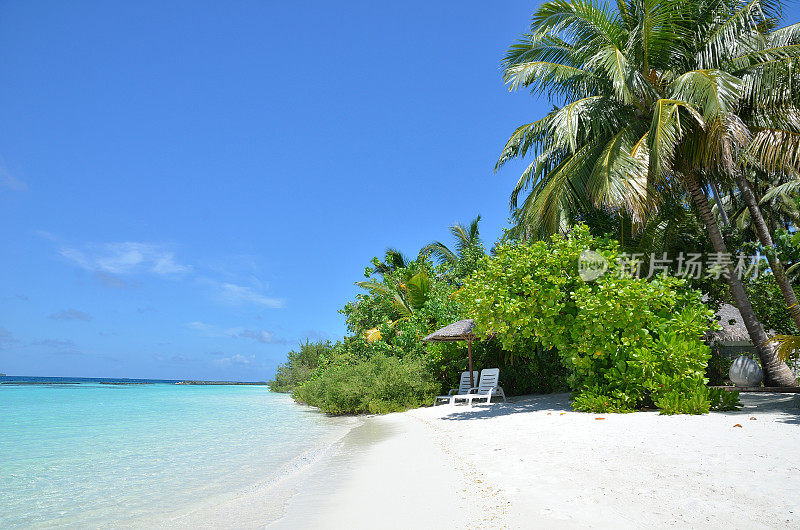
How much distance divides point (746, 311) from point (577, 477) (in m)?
7.94

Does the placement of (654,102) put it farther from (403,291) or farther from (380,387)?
(403,291)

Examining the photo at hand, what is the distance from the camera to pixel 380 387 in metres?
A: 14.0

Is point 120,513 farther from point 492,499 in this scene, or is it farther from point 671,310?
point 671,310

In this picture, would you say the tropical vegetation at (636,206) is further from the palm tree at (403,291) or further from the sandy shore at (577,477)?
the palm tree at (403,291)

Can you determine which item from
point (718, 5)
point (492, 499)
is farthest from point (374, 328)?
point (492, 499)

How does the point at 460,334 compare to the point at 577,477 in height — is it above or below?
above

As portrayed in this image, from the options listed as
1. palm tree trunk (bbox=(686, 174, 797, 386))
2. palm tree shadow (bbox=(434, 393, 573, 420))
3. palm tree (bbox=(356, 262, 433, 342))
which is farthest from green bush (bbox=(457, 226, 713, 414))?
palm tree (bbox=(356, 262, 433, 342))

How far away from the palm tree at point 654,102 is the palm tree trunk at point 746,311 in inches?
1.0

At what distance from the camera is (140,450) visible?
9109mm

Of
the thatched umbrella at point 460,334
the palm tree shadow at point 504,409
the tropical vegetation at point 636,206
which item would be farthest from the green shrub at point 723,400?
the thatched umbrella at point 460,334

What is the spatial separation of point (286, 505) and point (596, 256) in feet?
22.0

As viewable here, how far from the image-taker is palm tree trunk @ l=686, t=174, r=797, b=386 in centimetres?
992

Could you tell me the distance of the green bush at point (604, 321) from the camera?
7906 mm

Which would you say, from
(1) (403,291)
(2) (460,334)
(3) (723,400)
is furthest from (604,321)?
(1) (403,291)
